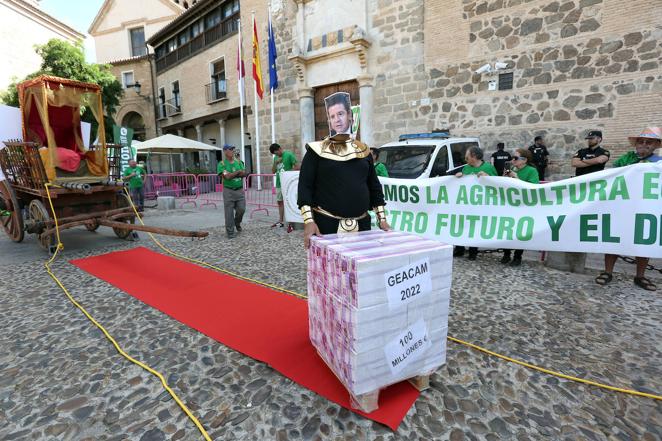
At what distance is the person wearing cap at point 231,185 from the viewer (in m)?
6.75

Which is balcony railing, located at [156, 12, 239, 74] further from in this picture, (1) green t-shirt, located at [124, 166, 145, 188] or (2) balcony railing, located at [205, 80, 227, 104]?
(1) green t-shirt, located at [124, 166, 145, 188]

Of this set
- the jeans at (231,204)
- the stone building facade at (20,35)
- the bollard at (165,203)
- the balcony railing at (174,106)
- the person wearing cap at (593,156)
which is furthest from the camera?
the balcony railing at (174,106)

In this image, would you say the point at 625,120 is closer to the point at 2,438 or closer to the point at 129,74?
the point at 2,438

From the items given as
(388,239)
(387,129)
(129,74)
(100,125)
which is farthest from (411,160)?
(129,74)

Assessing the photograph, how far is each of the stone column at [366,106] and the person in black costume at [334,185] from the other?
9.03 m

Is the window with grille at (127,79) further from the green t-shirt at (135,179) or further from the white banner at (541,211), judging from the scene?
the white banner at (541,211)

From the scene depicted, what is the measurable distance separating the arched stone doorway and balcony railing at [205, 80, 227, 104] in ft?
39.0

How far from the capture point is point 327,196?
2.75 meters

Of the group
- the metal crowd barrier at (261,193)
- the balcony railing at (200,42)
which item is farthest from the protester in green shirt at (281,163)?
the balcony railing at (200,42)

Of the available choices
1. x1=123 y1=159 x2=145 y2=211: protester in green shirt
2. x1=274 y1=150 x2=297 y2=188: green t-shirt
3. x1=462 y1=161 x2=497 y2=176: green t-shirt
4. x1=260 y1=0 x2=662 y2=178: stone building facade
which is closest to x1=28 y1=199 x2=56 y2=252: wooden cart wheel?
x1=274 y1=150 x2=297 y2=188: green t-shirt

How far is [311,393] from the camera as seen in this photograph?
2.24 m

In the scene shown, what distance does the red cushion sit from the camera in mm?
5801

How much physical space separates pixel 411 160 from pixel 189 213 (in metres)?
6.99

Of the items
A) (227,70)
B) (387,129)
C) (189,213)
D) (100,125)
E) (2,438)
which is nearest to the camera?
(2,438)
